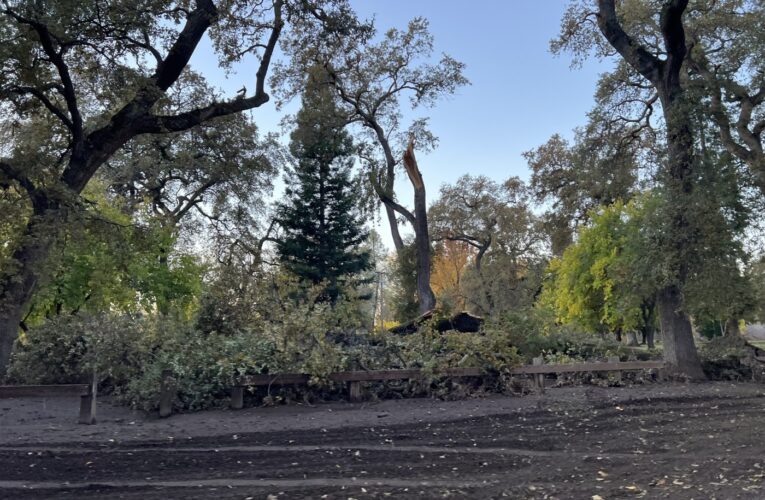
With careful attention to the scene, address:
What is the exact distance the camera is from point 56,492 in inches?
197

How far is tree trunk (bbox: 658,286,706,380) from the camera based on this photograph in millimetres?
12711

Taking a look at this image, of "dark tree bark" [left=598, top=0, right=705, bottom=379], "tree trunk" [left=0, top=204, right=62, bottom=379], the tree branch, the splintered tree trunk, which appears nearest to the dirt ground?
"tree trunk" [left=0, top=204, right=62, bottom=379]

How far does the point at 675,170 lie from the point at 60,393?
12.5m

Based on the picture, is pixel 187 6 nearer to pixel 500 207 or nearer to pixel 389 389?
pixel 389 389

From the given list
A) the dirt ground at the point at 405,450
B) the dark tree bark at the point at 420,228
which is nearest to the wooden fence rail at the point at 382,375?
the dirt ground at the point at 405,450

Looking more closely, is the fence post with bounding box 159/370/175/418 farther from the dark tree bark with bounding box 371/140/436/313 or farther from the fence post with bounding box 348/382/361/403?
the dark tree bark with bounding box 371/140/436/313

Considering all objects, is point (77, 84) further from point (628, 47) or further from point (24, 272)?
point (628, 47)

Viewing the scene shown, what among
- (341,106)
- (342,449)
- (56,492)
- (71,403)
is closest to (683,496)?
(342,449)

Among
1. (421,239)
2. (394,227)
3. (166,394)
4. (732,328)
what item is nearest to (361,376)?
(166,394)

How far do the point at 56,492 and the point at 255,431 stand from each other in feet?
9.81

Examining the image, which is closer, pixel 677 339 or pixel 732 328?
pixel 677 339

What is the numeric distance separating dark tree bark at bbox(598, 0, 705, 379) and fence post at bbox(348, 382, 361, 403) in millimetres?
7019

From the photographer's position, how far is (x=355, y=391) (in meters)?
10.2

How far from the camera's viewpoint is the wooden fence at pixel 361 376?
362 inches
